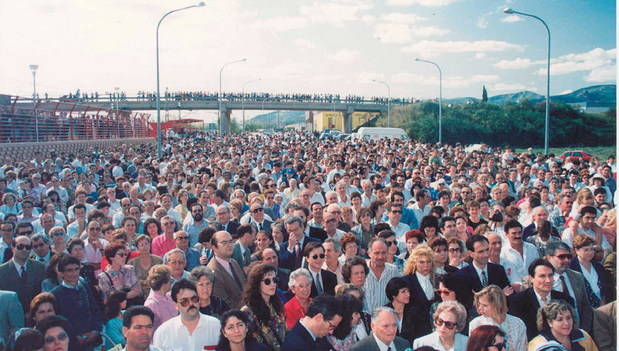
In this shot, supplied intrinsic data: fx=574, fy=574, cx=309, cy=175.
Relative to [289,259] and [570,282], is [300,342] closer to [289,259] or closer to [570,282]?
[289,259]

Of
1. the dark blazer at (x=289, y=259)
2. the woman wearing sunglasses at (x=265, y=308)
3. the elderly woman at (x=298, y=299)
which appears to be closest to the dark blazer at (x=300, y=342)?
the woman wearing sunglasses at (x=265, y=308)

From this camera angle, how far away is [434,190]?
40.1 feet

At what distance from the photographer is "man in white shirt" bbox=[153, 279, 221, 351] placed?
4498 mm

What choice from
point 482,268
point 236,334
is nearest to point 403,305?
point 482,268

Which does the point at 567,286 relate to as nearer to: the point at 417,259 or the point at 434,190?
the point at 417,259

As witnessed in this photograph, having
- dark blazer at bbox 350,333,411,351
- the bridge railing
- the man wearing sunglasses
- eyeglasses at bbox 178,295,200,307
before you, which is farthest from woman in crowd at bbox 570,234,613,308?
the bridge railing

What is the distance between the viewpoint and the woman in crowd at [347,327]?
453 centimetres

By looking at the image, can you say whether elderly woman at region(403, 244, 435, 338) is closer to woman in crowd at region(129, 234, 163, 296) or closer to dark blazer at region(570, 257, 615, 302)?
dark blazer at region(570, 257, 615, 302)

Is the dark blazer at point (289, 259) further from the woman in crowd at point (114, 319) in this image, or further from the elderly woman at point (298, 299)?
the woman in crowd at point (114, 319)

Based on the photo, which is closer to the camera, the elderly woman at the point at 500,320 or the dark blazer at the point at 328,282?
the elderly woman at the point at 500,320

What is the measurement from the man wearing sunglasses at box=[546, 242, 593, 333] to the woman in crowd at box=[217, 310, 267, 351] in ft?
9.48

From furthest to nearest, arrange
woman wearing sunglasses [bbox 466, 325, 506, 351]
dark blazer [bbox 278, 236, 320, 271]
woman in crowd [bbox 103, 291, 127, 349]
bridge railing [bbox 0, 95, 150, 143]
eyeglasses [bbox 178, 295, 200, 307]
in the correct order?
bridge railing [bbox 0, 95, 150, 143] < dark blazer [bbox 278, 236, 320, 271] < woman in crowd [bbox 103, 291, 127, 349] < eyeglasses [bbox 178, 295, 200, 307] < woman wearing sunglasses [bbox 466, 325, 506, 351]

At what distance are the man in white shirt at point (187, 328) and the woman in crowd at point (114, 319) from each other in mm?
690

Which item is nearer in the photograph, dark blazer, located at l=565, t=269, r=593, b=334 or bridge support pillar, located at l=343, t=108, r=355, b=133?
dark blazer, located at l=565, t=269, r=593, b=334
